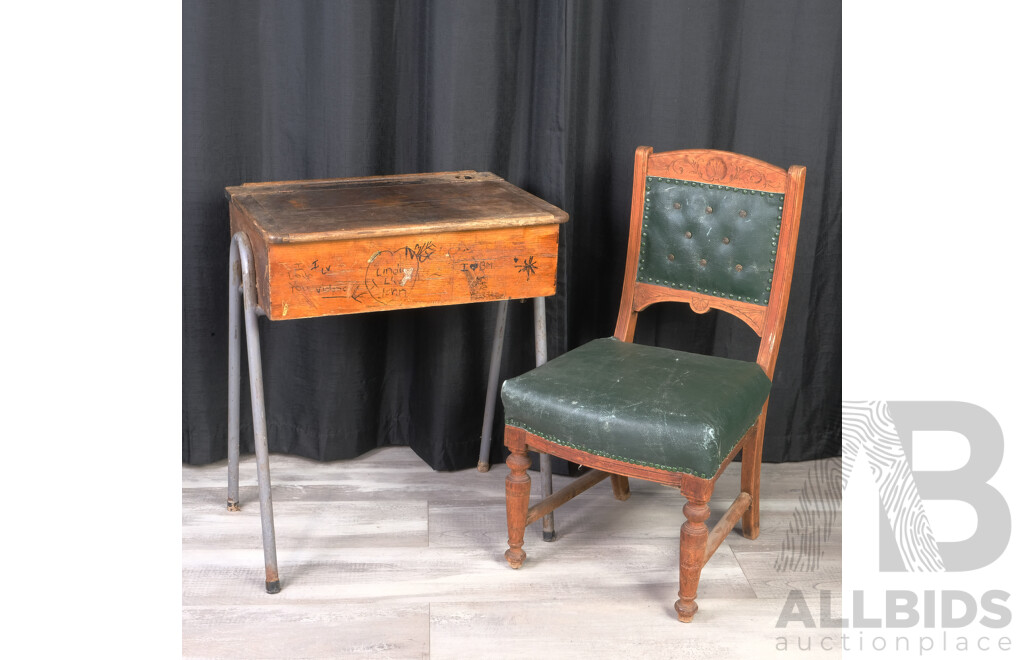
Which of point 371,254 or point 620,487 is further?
point 620,487

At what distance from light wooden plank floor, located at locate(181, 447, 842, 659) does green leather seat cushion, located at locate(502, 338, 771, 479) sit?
37 cm

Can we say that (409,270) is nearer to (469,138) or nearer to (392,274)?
(392,274)

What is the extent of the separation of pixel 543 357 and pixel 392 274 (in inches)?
18.3

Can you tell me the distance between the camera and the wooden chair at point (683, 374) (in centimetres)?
218

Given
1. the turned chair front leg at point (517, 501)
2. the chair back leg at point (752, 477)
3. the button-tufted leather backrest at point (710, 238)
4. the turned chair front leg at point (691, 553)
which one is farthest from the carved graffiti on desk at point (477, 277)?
the chair back leg at point (752, 477)

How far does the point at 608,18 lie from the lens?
8.91 ft

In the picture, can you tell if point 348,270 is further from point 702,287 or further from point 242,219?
point 702,287

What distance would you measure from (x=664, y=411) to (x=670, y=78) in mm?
Result: 1013

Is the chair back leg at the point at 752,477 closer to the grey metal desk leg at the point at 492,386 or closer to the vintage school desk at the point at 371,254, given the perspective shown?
the vintage school desk at the point at 371,254

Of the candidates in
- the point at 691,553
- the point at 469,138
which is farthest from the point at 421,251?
the point at 691,553

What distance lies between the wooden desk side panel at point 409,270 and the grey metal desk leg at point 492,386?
1.30 ft

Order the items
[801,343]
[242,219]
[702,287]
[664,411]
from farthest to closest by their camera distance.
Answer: [801,343] < [702,287] < [242,219] < [664,411]

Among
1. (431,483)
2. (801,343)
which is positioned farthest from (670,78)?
(431,483)

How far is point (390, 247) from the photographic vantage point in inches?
87.1
